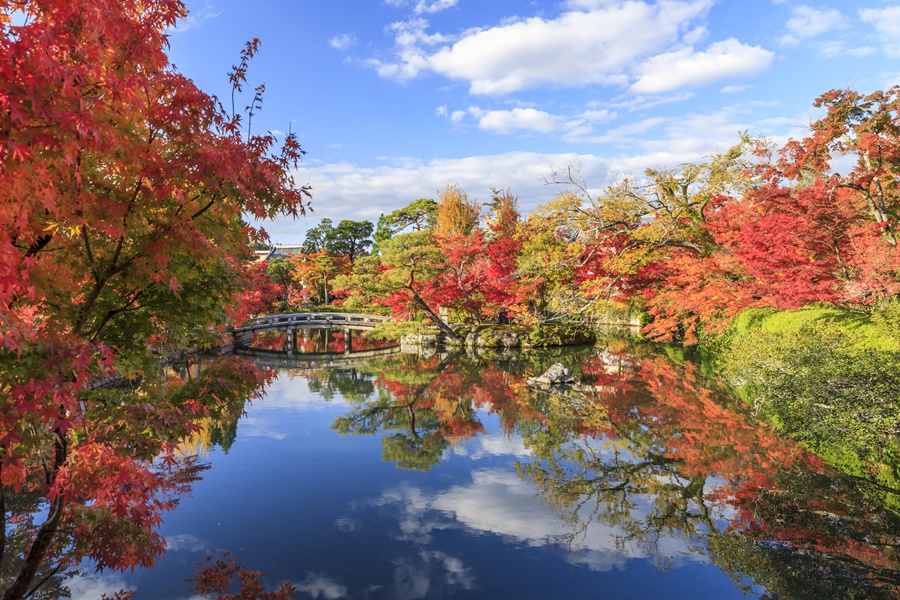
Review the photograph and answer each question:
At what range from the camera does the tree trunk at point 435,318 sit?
26641 millimetres

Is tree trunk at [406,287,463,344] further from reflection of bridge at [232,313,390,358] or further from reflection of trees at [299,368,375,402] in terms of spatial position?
reflection of trees at [299,368,375,402]

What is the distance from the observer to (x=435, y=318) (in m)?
27.7

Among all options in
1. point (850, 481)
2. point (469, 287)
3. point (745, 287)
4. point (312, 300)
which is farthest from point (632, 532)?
point (312, 300)

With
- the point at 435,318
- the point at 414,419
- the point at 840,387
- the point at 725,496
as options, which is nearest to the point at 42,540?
the point at 725,496

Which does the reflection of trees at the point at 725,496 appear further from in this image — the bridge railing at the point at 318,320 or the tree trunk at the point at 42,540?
the bridge railing at the point at 318,320

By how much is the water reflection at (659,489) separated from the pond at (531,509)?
4 cm

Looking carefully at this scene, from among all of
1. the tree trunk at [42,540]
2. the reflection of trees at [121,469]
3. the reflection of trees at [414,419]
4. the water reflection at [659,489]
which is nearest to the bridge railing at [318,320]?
the reflection of trees at [414,419]

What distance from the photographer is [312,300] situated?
48.0 metres

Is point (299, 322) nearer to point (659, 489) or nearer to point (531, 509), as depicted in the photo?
point (531, 509)

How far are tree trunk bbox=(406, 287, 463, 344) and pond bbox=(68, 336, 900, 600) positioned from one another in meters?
12.2

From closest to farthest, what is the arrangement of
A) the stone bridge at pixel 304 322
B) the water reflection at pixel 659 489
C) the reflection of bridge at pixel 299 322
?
1. the water reflection at pixel 659 489
2. the reflection of bridge at pixel 299 322
3. the stone bridge at pixel 304 322

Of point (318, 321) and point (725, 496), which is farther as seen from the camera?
point (318, 321)

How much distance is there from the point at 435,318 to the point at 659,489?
63.9 ft

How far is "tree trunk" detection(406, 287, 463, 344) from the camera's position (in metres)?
26.6
